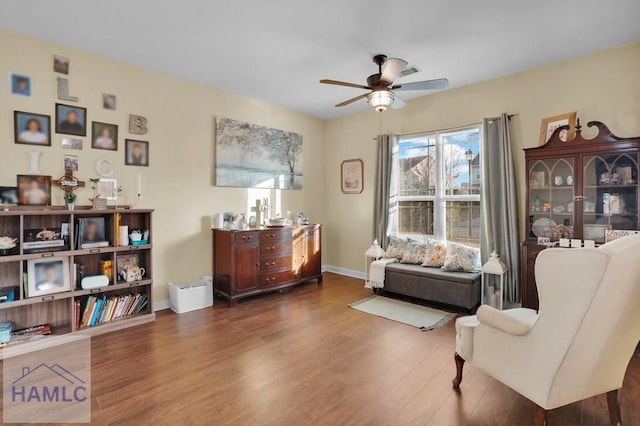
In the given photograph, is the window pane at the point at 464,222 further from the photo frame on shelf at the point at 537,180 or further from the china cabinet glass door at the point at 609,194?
the china cabinet glass door at the point at 609,194

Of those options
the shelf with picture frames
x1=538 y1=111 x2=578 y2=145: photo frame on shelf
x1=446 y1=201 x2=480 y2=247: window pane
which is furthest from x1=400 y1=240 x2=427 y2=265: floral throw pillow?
x1=538 y1=111 x2=578 y2=145: photo frame on shelf

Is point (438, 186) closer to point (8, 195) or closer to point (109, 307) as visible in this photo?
point (109, 307)

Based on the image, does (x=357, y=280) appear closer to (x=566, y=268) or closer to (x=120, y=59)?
(x=566, y=268)

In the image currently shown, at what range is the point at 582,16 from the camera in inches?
103

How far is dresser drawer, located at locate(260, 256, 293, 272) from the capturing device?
4.31m

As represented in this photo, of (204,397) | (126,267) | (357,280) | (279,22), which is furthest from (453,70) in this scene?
(126,267)

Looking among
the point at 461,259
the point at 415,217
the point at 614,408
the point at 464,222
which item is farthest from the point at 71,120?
the point at 614,408

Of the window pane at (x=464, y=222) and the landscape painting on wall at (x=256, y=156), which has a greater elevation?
the landscape painting on wall at (x=256, y=156)

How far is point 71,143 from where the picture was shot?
10.5 feet

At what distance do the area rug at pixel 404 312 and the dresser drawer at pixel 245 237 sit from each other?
59.9 inches

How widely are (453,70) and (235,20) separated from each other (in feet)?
8.18

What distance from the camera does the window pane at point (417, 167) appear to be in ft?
15.4

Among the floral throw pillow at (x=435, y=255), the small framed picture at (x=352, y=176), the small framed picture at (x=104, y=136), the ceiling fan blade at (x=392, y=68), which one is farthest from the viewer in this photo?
the small framed picture at (x=352, y=176)

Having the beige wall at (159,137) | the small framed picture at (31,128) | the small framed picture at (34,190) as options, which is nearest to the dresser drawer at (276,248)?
the beige wall at (159,137)
